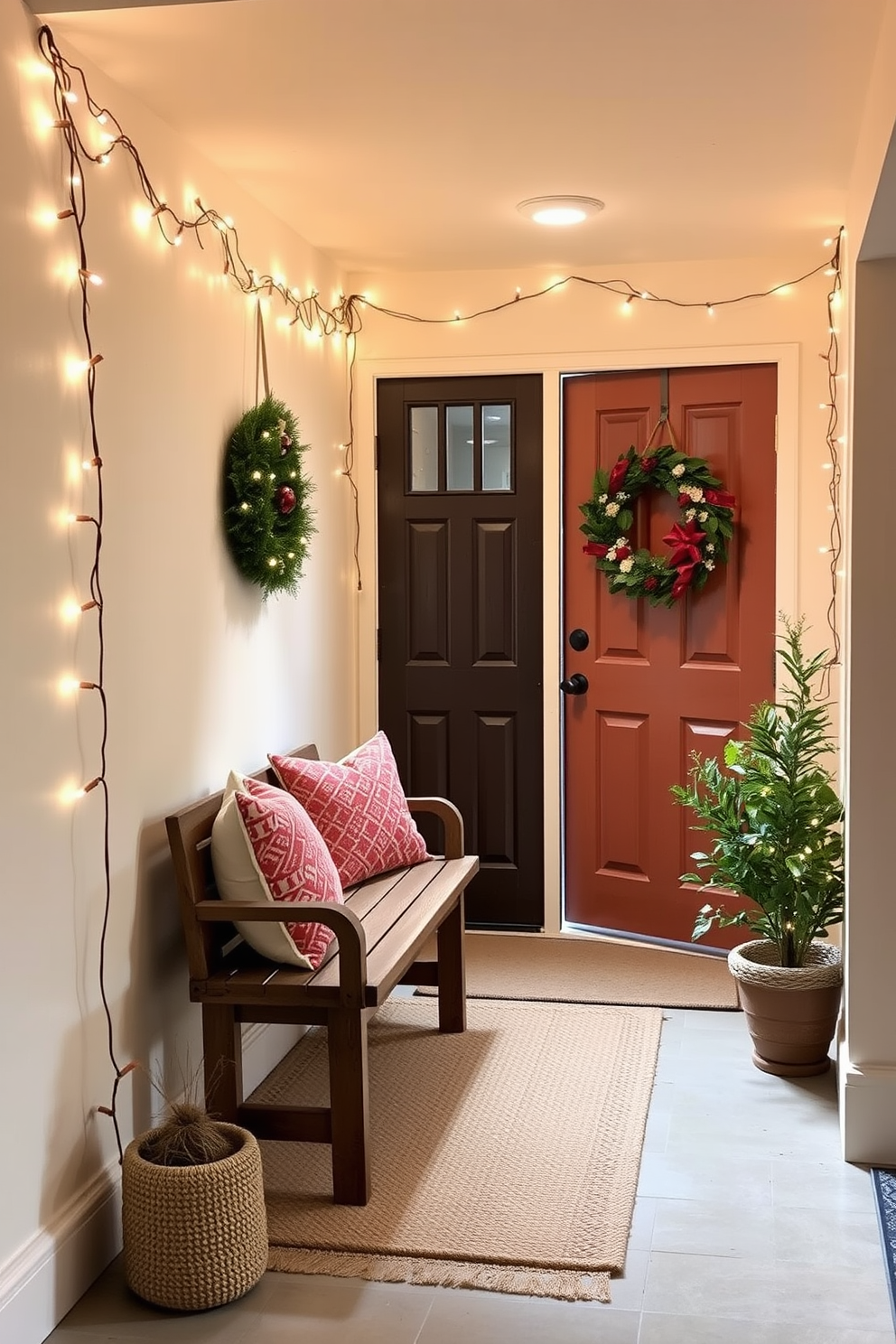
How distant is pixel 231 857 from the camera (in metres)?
2.99

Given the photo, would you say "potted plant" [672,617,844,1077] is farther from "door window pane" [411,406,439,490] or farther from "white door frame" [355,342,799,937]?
"door window pane" [411,406,439,490]

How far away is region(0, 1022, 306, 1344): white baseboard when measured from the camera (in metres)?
2.31

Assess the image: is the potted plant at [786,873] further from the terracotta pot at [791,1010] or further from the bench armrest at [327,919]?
the bench armrest at [327,919]

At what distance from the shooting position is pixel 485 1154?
10.2 ft

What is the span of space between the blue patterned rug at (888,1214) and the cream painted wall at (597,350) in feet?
6.14

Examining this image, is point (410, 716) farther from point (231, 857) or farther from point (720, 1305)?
point (720, 1305)

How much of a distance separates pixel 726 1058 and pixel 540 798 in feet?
4.33

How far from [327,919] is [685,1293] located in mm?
997

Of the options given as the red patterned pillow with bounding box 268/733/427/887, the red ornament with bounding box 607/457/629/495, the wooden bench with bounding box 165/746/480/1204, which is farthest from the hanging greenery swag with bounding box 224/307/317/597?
the red ornament with bounding box 607/457/629/495

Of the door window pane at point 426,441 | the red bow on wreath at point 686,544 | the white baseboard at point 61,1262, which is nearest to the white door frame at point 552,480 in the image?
the door window pane at point 426,441

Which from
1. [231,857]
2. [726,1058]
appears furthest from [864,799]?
[231,857]

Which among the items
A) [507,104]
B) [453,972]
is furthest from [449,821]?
[507,104]

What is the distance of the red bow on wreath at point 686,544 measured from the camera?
444 centimetres

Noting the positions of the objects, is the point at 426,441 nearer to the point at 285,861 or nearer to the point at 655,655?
the point at 655,655
